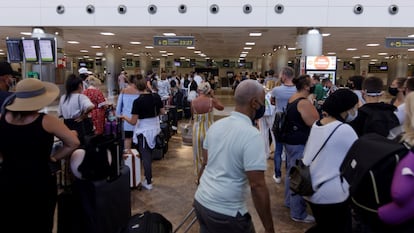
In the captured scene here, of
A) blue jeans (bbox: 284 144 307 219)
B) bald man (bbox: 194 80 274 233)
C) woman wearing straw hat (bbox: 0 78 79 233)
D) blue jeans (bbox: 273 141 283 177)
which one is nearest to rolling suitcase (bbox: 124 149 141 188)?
blue jeans (bbox: 273 141 283 177)

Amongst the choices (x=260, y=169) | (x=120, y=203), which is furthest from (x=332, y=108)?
(x=120, y=203)

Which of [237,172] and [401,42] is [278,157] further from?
[401,42]

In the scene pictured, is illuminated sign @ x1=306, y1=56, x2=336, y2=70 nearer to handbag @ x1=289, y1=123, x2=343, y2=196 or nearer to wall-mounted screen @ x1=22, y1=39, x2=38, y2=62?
wall-mounted screen @ x1=22, y1=39, x2=38, y2=62

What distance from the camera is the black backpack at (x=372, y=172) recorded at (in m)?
1.65

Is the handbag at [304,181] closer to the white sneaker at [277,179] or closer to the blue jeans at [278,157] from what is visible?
the blue jeans at [278,157]

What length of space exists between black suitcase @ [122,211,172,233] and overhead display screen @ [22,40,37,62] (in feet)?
24.2

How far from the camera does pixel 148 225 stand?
253cm

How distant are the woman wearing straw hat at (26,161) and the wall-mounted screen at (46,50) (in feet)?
22.8

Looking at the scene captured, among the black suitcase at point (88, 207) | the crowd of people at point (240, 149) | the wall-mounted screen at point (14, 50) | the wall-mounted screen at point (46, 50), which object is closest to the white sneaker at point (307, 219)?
the crowd of people at point (240, 149)

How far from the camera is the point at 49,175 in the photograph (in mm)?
2455

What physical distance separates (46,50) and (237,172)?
8242mm
